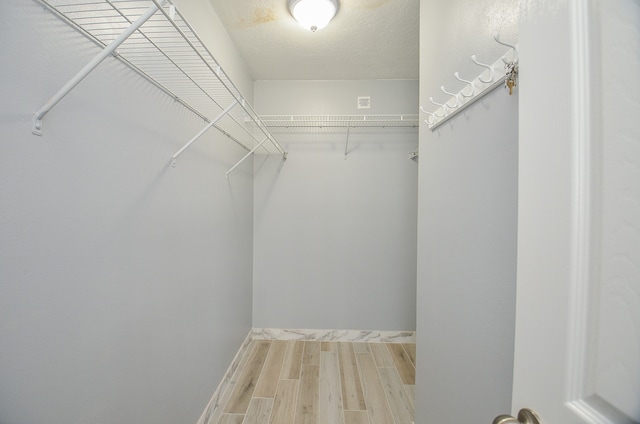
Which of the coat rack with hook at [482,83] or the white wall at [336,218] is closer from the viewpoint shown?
the coat rack with hook at [482,83]

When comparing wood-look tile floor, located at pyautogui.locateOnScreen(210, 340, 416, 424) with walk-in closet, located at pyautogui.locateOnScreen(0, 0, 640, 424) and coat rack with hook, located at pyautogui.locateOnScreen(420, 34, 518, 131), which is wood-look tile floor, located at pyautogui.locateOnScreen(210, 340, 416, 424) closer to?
walk-in closet, located at pyautogui.locateOnScreen(0, 0, 640, 424)

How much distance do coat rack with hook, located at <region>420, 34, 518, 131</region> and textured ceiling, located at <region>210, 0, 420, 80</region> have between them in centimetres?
90

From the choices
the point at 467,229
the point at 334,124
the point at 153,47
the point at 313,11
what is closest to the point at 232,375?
the point at 467,229

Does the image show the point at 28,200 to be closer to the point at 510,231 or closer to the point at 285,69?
the point at 510,231

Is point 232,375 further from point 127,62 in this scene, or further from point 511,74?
point 511,74

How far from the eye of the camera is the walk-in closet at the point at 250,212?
360mm

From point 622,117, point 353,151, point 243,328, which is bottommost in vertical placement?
point 243,328

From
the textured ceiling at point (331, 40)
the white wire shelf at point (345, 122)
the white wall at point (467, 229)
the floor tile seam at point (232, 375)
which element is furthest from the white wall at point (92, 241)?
the white wall at point (467, 229)

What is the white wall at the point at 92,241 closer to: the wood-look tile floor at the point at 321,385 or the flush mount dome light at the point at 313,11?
the wood-look tile floor at the point at 321,385

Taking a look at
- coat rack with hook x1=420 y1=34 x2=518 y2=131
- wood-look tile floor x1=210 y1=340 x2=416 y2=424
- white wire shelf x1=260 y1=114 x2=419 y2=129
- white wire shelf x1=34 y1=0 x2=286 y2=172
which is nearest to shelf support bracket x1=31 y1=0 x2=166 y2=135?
white wire shelf x1=34 y1=0 x2=286 y2=172

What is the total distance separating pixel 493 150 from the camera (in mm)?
747

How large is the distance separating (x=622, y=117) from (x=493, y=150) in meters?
0.45

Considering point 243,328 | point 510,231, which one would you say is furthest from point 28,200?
point 243,328

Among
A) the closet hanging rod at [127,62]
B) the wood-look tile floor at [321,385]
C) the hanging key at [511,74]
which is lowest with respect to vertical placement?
the wood-look tile floor at [321,385]
